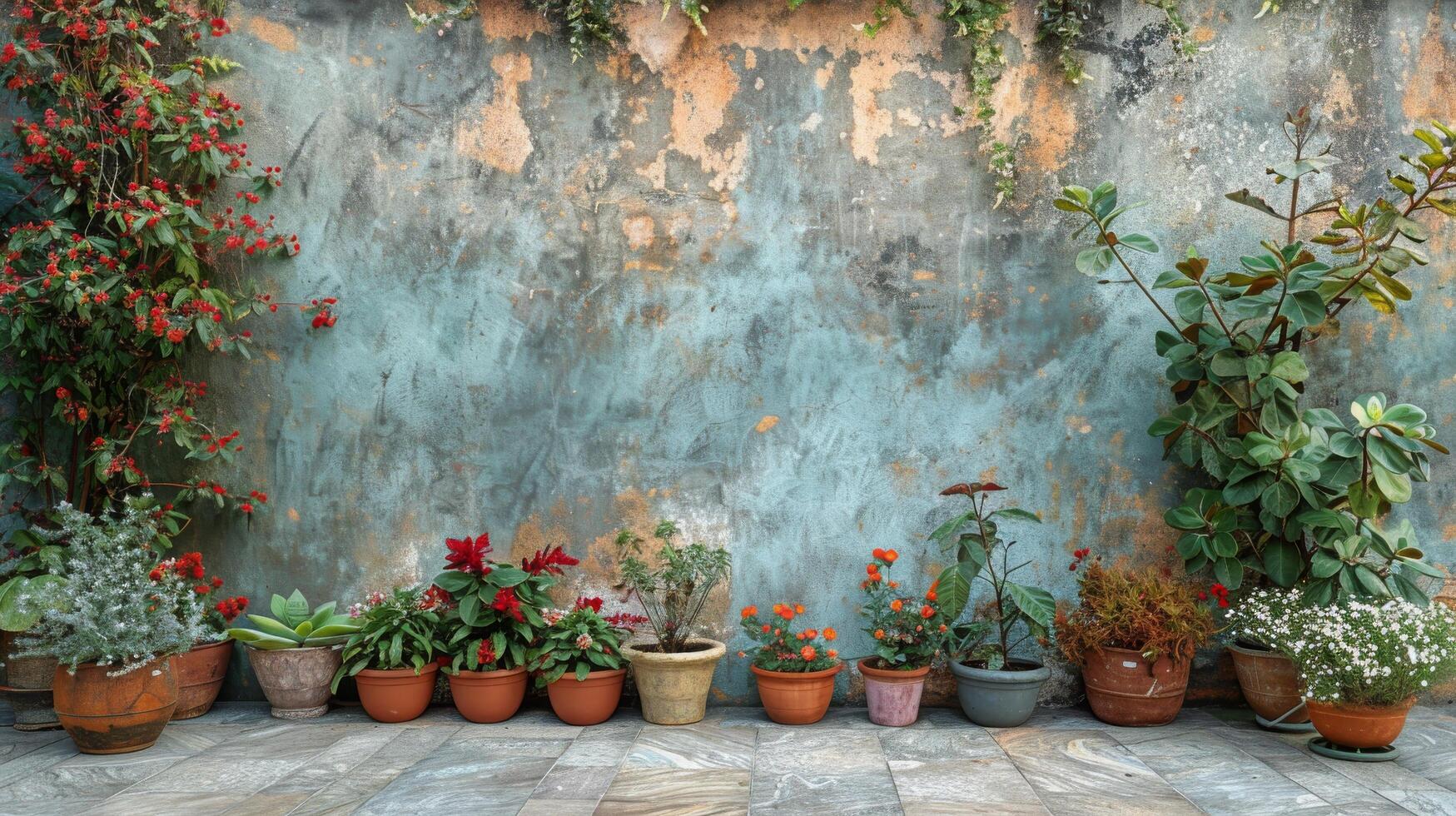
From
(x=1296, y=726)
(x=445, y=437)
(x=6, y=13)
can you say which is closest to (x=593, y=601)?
(x=445, y=437)

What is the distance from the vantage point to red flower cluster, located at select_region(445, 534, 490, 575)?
398 cm

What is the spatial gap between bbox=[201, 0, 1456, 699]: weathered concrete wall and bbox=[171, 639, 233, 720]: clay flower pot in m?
0.37

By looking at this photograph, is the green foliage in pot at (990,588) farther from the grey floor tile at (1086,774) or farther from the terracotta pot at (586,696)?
the terracotta pot at (586,696)

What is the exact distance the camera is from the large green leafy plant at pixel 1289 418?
12.2ft

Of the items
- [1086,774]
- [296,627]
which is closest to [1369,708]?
[1086,774]

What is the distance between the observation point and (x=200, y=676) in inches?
162

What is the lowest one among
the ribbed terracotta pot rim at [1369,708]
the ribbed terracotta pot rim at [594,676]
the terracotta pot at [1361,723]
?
the terracotta pot at [1361,723]

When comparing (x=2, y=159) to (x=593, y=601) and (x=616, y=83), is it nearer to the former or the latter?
(x=616, y=83)

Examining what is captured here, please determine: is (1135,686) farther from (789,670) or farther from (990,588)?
(789,670)

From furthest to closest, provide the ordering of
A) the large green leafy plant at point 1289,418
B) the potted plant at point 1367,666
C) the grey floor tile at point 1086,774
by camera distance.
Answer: the large green leafy plant at point 1289,418
the potted plant at point 1367,666
the grey floor tile at point 1086,774

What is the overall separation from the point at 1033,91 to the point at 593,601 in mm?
2801

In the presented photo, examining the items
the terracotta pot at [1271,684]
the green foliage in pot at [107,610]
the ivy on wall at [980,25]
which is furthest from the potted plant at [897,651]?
the green foliage in pot at [107,610]

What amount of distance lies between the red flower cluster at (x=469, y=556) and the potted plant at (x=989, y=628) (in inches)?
68.6

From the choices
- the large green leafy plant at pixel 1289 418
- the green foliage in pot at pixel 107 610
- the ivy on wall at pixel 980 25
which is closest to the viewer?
the green foliage in pot at pixel 107 610
